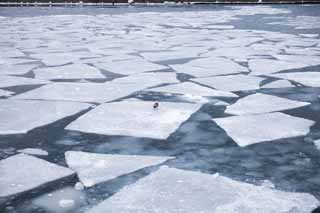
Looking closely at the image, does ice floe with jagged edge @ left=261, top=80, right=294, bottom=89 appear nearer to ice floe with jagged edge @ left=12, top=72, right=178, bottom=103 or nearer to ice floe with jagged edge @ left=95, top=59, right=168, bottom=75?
ice floe with jagged edge @ left=12, top=72, right=178, bottom=103

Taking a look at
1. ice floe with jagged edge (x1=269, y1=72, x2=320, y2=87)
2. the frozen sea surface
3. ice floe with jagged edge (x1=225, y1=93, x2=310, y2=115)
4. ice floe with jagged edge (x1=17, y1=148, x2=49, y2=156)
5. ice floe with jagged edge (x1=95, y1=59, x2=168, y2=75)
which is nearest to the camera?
the frozen sea surface

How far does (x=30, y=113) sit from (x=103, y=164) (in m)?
0.95

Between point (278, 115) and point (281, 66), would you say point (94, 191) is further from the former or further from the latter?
point (281, 66)

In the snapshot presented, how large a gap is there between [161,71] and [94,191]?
2.43 meters

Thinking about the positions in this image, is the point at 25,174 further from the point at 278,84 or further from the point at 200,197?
the point at 278,84

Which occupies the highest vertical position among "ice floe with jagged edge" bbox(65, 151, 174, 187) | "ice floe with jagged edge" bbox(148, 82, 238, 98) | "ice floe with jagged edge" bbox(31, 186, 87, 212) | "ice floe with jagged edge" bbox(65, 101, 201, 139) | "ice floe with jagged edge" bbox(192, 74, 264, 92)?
"ice floe with jagged edge" bbox(192, 74, 264, 92)

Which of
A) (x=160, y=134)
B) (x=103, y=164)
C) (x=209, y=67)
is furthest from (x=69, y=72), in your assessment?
(x=103, y=164)

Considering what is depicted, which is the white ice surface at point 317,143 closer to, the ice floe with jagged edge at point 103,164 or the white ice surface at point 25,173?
the ice floe with jagged edge at point 103,164

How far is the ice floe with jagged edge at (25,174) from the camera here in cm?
172

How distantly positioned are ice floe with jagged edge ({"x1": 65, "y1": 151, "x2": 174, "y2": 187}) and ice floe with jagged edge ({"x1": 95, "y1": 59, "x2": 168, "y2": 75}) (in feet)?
6.49

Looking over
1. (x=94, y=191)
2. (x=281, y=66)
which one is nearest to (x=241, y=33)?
(x=281, y=66)

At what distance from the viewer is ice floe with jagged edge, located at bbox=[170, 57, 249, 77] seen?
13.1ft

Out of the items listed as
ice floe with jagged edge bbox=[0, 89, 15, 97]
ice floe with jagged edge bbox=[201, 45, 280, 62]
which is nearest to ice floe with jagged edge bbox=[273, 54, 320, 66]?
ice floe with jagged edge bbox=[201, 45, 280, 62]

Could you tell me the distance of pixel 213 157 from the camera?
6.80 feet
